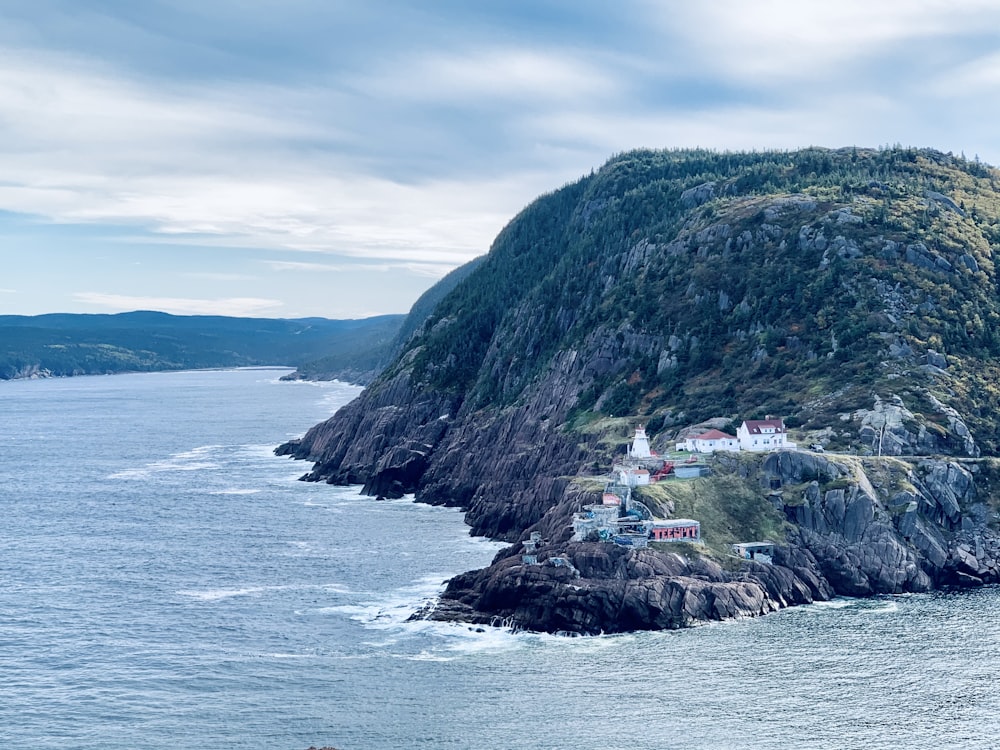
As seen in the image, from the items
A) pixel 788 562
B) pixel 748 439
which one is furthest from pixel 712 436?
pixel 788 562

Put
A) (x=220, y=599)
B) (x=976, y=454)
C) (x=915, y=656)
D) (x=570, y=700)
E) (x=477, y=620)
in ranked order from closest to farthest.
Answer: (x=570, y=700), (x=915, y=656), (x=477, y=620), (x=220, y=599), (x=976, y=454)

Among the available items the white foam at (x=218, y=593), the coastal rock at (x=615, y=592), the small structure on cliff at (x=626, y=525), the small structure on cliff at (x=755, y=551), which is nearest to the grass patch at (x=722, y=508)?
the small structure on cliff at (x=755, y=551)

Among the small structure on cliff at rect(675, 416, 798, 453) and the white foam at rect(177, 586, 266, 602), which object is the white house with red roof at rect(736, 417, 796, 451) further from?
the white foam at rect(177, 586, 266, 602)

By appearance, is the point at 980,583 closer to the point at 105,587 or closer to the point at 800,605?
the point at 800,605

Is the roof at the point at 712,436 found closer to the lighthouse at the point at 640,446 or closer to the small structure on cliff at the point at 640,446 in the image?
the small structure on cliff at the point at 640,446

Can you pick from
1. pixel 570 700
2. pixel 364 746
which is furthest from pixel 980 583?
pixel 364 746


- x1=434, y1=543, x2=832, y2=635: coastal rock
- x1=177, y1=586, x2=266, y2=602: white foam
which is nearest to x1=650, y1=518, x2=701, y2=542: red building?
x1=434, y1=543, x2=832, y2=635: coastal rock
